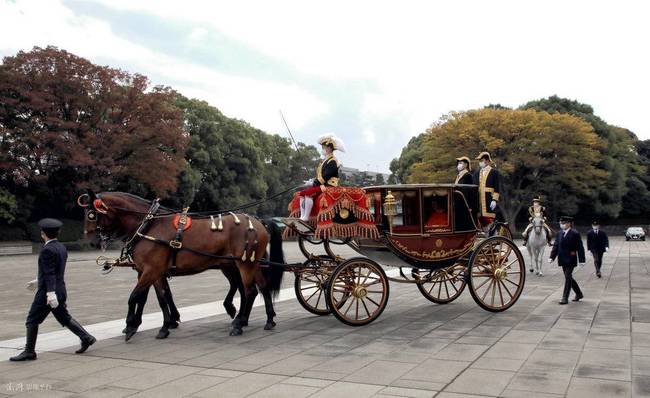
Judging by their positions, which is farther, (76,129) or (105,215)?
(76,129)

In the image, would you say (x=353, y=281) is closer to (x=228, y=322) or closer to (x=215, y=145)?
(x=228, y=322)

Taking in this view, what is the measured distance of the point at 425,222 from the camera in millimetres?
9250

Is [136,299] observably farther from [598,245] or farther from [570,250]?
[598,245]

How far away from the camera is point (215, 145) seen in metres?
44.2

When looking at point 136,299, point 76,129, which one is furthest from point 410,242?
point 76,129

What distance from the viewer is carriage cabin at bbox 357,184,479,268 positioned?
8945 mm

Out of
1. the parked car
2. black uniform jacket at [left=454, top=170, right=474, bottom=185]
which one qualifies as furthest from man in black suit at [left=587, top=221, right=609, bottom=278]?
the parked car

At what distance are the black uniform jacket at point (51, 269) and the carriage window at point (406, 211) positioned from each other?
16.3 feet

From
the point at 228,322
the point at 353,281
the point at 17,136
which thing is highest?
the point at 17,136

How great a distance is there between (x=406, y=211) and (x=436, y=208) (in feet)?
1.70

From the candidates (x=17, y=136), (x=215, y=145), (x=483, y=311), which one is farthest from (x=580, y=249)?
(x=215, y=145)

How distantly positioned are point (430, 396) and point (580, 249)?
6.80 meters

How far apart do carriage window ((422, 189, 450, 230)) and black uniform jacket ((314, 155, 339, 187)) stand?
1555 millimetres

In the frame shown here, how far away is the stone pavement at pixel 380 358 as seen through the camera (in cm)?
523
